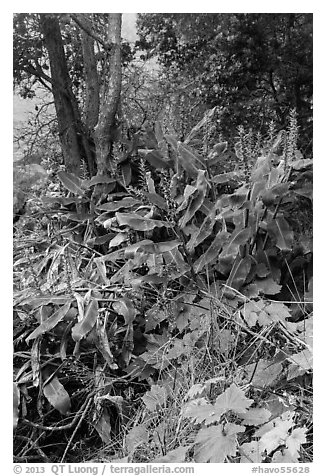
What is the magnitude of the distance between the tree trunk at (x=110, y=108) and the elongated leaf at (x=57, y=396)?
1889mm

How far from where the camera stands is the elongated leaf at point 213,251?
2.72 meters

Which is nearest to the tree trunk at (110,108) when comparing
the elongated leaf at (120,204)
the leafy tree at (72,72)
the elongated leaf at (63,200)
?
the leafy tree at (72,72)

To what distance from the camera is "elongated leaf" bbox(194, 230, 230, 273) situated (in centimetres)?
272

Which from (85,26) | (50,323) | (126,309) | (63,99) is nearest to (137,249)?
(126,309)

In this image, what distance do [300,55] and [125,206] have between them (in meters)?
3.14

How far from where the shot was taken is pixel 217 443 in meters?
1.80

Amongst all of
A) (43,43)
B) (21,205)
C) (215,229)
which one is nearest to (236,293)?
(215,229)

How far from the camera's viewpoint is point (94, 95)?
465 centimetres

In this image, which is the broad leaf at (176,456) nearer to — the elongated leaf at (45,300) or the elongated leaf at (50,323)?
the elongated leaf at (50,323)

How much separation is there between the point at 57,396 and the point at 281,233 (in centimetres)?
128

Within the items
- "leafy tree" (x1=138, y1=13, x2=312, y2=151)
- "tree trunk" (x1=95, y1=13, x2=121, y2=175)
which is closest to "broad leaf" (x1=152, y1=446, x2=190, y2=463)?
"tree trunk" (x1=95, y1=13, x2=121, y2=175)

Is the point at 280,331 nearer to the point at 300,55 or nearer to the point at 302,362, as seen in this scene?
the point at 302,362

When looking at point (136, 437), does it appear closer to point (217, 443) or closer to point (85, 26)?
point (217, 443)

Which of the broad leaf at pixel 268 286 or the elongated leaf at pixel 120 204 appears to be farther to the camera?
the elongated leaf at pixel 120 204
